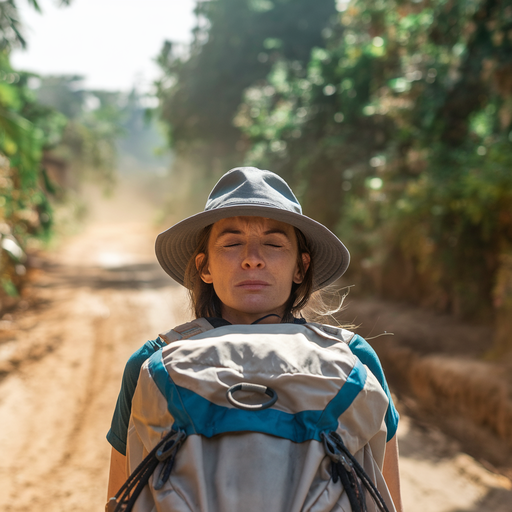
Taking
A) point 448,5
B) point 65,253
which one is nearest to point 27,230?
point 65,253

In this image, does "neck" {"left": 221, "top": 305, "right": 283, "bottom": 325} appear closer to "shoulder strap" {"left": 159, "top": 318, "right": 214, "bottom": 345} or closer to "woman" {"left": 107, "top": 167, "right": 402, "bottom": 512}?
"woman" {"left": 107, "top": 167, "right": 402, "bottom": 512}

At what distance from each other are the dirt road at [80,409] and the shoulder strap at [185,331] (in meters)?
0.53

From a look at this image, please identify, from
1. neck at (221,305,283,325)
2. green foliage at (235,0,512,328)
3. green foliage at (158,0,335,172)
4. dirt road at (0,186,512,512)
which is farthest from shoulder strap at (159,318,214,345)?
green foliage at (158,0,335,172)

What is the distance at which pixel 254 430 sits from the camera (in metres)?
1.01

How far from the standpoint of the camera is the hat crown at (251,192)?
4.49 feet

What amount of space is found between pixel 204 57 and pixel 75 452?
61.6ft

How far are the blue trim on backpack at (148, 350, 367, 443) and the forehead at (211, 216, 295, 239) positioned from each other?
514 mm

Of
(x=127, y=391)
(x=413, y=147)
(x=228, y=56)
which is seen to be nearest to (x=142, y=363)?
(x=127, y=391)

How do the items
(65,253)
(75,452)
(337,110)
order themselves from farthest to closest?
(65,253), (337,110), (75,452)

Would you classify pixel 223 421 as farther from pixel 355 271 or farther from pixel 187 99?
pixel 187 99

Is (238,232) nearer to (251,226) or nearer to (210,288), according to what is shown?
(251,226)

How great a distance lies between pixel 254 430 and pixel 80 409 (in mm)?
4770

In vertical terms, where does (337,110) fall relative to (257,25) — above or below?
below

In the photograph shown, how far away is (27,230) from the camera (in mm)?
10305
